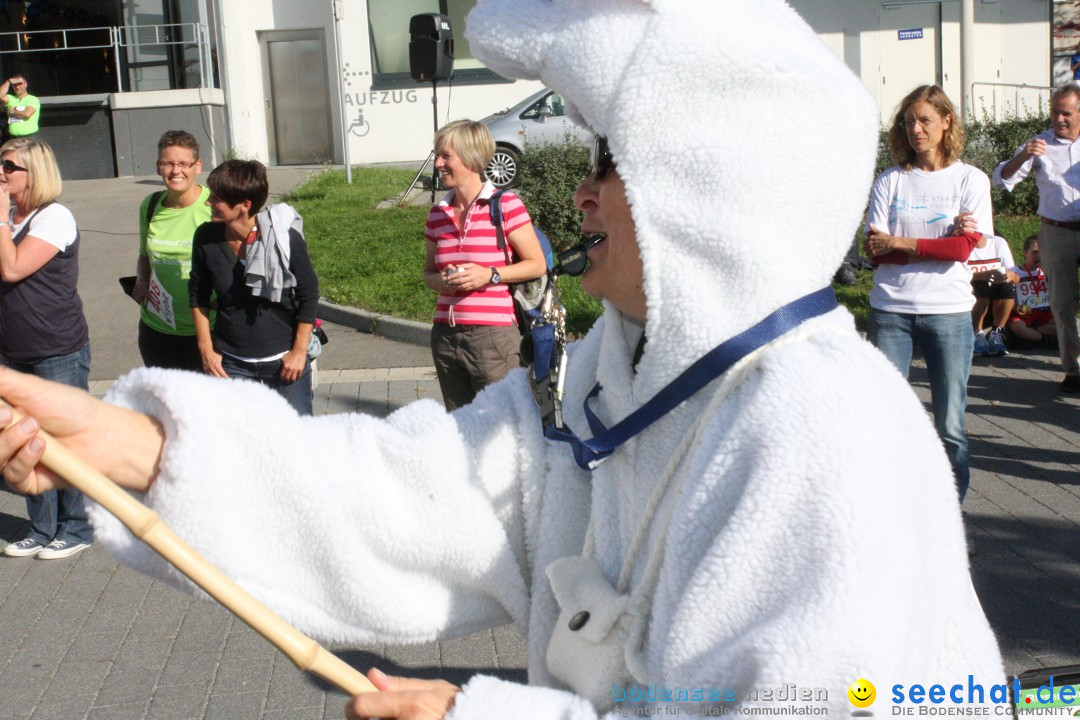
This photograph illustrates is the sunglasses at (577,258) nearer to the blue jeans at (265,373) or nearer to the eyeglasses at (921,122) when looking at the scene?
the blue jeans at (265,373)

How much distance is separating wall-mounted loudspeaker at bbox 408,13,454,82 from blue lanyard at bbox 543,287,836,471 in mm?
13151

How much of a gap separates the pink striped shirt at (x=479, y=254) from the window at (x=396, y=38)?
1620 centimetres

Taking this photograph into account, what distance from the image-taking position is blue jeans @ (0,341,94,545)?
17.8ft

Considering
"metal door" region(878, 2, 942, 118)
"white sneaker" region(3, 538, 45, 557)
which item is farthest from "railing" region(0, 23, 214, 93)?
"white sneaker" region(3, 538, 45, 557)

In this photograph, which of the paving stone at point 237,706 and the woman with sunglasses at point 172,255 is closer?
the paving stone at point 237,706

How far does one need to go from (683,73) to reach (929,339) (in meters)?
4.21

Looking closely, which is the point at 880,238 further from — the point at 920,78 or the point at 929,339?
the point at 920,78

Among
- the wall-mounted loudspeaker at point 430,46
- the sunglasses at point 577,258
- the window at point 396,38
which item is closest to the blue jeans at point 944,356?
the sunglasses at point 577,258

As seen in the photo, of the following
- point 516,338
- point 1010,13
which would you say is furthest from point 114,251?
point 1010,13

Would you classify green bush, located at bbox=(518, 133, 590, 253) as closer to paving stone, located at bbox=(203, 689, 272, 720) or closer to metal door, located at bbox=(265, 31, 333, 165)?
paving stone, located at bbox=(203, 689, 272, 720)

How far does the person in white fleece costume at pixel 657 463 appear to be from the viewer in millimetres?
1288

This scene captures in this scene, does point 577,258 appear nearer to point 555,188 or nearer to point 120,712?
point 120,712

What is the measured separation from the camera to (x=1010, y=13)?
76.6 ft

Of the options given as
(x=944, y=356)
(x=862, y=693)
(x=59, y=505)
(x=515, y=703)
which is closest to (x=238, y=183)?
(x=59, y=505)
